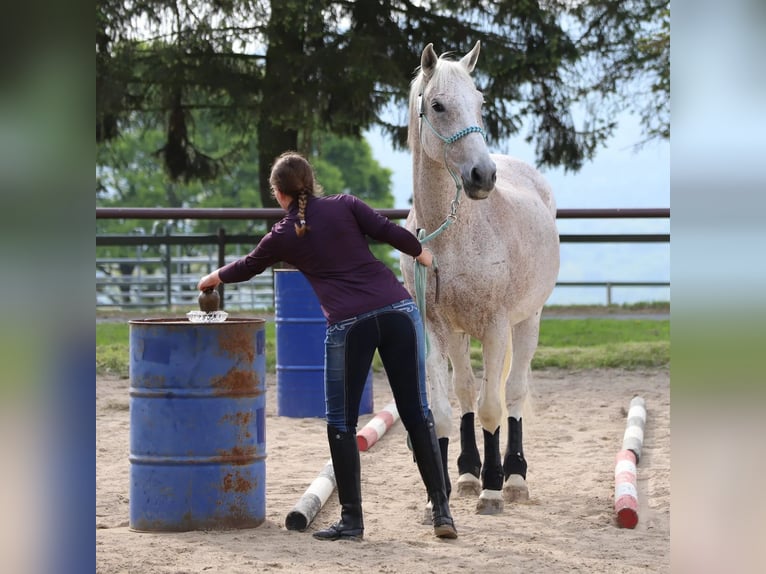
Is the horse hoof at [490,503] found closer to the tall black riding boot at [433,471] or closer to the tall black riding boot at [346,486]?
the tall black riding boot at [433,471]

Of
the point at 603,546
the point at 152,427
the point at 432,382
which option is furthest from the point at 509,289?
the point at 152,427

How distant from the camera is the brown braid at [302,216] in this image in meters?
3.79

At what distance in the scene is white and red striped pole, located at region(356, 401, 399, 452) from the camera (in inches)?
236

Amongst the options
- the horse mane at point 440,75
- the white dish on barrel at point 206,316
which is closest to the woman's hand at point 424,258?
the horse mane at point 440,75

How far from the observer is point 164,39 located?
45.1 feet

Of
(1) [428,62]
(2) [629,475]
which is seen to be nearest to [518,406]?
(2) [629,475]

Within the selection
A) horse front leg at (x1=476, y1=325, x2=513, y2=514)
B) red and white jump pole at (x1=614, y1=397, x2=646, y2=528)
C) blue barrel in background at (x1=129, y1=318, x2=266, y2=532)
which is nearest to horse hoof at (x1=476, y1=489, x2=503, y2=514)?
horse front leg at (x1=476, y1=325, x2=513, y2=514)

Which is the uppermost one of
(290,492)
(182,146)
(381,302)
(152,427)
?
(182,146)

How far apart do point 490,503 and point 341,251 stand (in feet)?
4.68

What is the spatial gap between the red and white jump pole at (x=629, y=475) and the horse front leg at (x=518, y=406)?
440 mm

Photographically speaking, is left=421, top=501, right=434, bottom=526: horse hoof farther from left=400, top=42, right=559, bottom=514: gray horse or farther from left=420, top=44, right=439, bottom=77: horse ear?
left=420, top=44, right=439, bottom=77: horse ear
